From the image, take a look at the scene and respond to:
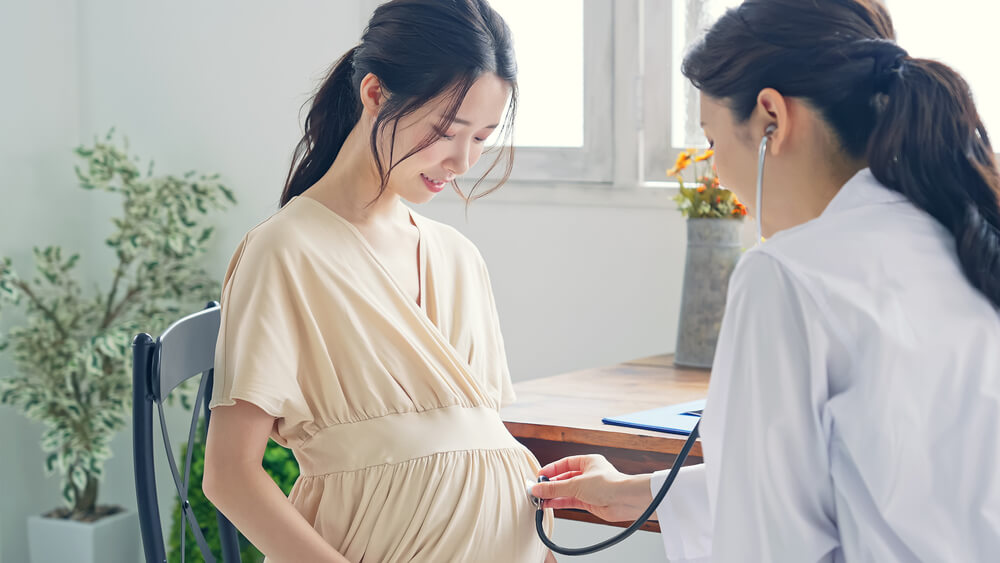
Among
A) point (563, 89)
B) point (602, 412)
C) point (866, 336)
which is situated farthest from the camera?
point (563, 89)

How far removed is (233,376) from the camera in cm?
112

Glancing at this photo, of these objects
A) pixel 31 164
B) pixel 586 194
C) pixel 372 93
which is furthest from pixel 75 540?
pixel 372 93

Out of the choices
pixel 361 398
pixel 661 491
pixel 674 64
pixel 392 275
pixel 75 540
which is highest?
pixel 674 64

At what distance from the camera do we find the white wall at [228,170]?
99.0 inches

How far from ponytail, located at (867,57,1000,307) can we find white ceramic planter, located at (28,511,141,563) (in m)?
2.74

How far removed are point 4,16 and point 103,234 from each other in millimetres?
711

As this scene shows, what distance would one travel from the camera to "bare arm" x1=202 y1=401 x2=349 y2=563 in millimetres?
1122

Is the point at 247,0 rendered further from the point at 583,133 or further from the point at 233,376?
the point at 233,376

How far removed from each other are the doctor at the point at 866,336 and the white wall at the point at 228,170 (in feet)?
5.03

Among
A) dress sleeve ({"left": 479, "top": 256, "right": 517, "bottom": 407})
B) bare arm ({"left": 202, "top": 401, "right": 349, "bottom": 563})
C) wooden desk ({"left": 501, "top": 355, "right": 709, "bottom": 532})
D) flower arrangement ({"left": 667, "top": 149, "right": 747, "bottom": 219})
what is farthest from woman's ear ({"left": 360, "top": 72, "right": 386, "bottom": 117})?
flower arrangement ({"left": 667, "top": 149, "right": 747, "bottom": 219})

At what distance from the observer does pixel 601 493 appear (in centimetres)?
130

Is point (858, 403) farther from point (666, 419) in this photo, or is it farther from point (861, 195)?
point (666, 419)

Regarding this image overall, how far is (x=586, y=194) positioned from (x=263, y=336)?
4.95 ft

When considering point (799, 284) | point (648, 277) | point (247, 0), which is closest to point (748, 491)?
point (799, 284)
